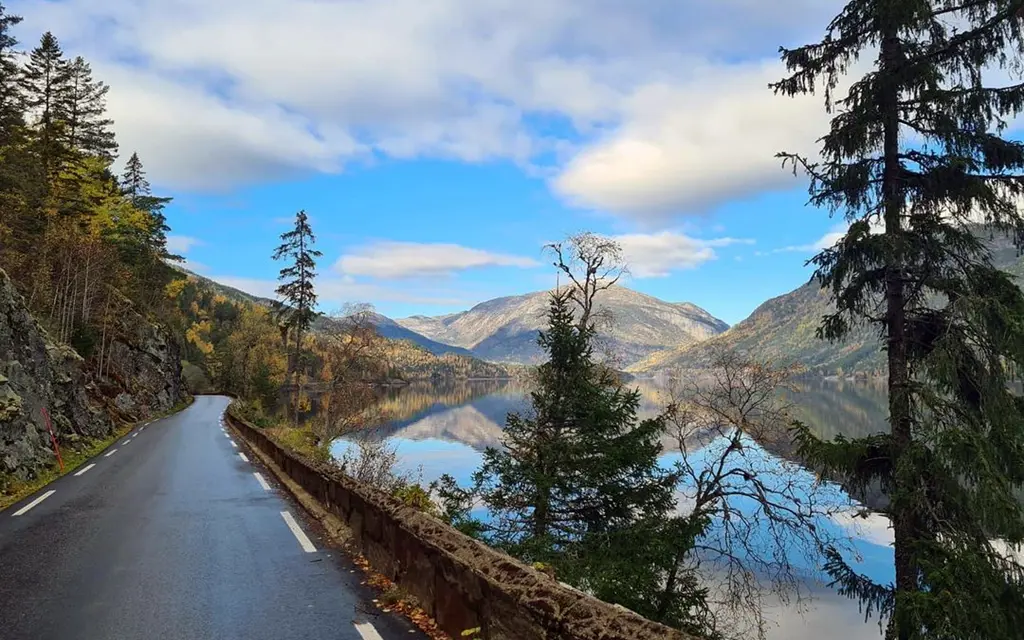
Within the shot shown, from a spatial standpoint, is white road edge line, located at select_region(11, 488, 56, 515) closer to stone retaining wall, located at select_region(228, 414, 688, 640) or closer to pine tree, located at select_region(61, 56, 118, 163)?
stone retaining wall, located at select_region(228, 414, 688, 640)

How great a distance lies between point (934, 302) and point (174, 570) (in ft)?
43.7

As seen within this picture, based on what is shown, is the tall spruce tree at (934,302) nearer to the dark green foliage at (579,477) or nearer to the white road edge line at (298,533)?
the dark green foliage at (579,477)

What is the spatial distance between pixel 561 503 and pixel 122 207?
50.8 meters

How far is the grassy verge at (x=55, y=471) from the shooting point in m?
12.9

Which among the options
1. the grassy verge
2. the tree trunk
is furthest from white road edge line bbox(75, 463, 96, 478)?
the tree trunk

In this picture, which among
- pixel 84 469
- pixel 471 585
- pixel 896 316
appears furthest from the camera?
pixel 84 469

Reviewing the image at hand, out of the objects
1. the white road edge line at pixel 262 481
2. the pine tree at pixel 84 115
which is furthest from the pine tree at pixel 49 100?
the white road edge line at pixel 262 481

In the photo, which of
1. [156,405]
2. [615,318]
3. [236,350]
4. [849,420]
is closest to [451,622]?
[615,318]

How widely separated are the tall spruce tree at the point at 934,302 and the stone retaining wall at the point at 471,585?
7.58m

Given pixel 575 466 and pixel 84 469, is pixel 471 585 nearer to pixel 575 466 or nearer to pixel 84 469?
pixel 575 466

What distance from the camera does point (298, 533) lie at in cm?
941

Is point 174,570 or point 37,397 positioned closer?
point 174,570

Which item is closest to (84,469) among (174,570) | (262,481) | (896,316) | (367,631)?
(262,481)

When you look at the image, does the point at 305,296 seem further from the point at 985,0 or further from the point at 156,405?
the point at 985,0
